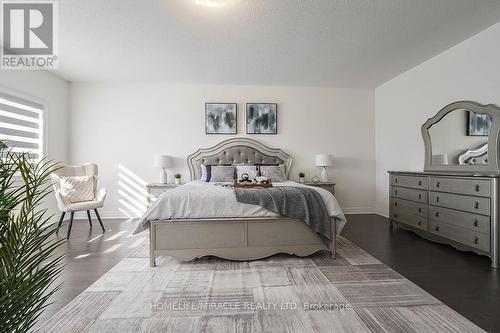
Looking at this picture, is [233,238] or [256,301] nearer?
[256,301]

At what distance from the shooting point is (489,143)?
125 inches

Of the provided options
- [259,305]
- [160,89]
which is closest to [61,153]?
[160,89]

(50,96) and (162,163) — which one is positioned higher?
(50,96)

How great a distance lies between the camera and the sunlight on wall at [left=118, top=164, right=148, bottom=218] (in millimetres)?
5270

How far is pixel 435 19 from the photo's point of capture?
3.00 m

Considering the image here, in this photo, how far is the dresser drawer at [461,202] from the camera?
283cm

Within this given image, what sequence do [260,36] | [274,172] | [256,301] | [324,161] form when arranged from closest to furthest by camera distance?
1. [256,301]
2. [260,36]
3. [274,172]
4. [324,161]

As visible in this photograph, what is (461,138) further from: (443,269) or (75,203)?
(75,203)

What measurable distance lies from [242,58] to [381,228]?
3.54m

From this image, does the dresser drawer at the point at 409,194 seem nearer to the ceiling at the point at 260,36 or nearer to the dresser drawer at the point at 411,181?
the dresser drawer at the point at 411,181

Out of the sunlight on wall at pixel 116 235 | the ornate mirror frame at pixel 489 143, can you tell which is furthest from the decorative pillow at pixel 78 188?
the ornate mirror frame at pixel 489 143

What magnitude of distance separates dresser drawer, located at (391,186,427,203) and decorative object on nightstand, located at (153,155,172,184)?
160 inches

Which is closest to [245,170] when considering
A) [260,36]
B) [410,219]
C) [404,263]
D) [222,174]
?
[222,174]

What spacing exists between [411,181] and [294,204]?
223 centimetres
